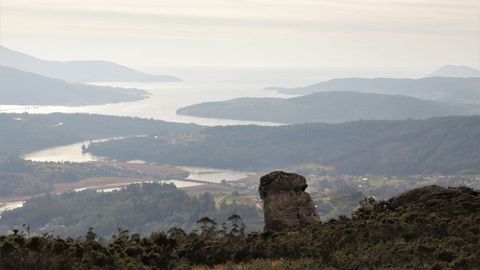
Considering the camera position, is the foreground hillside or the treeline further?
the treeline

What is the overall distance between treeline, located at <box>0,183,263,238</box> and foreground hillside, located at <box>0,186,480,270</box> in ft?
375

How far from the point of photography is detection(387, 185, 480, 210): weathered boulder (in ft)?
106

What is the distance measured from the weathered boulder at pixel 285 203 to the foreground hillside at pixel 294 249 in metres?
3.23

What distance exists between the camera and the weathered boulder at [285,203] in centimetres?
3212

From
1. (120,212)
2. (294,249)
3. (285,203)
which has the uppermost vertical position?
(285,203)

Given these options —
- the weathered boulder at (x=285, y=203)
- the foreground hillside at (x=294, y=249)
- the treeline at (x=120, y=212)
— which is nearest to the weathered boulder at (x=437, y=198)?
the foreground hillside at (x=294, y=249)

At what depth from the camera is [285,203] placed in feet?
107

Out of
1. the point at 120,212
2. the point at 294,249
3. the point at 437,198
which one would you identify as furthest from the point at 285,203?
the point at 120,212

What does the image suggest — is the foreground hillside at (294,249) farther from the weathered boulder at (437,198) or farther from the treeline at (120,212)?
the treeline at (120,212)

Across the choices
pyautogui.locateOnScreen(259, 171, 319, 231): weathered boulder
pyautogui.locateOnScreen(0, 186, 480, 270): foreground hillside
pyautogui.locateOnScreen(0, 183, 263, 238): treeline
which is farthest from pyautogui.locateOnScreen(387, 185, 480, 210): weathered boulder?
pyautogui.locateOnScreen(0, 183, 263, 238): treeline

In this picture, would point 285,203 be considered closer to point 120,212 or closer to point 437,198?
point 437,198

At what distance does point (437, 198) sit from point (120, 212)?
465ft

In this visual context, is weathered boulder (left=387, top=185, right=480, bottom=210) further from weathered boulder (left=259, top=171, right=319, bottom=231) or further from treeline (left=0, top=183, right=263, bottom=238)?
treeline (left=0, top=183, right=263, bottom=238)

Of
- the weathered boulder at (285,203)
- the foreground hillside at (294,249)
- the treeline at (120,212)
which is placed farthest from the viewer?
the treeline at (120,212)
